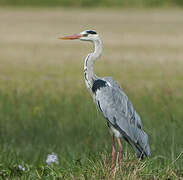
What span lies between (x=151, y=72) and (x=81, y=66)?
257 cm

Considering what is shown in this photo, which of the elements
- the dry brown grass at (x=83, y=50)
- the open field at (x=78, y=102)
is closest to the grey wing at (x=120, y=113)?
the open field at (x=78, y=102)

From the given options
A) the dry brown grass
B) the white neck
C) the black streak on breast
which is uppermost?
the white neck

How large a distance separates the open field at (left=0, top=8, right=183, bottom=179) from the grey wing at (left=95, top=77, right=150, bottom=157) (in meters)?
0.17

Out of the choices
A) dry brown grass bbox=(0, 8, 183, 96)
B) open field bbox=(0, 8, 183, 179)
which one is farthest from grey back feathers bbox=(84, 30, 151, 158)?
dry brown grass bbox=(0, 8, 183, 96)

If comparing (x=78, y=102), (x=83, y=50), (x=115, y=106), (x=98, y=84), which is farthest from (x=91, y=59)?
(x=83, y=50)

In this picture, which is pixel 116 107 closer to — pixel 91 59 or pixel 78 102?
pixel 91 59

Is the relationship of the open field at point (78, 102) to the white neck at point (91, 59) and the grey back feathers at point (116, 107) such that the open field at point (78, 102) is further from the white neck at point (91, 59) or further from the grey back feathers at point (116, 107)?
the white neck at point (91, 59)

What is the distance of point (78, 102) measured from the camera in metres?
10.2

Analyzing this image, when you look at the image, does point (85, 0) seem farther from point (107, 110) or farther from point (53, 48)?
point (107, 110)

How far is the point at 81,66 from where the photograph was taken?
18719 mm

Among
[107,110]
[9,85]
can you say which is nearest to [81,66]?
[9,85]

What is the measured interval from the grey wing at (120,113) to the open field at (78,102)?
170 millimetres

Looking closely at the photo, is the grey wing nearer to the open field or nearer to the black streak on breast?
the black streak on breast

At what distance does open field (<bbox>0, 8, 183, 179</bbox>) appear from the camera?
212 inches
